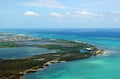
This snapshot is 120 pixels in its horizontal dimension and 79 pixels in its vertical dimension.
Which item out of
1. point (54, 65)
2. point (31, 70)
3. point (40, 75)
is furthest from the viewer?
point (54, 65)

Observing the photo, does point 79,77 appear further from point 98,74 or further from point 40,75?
point 40,75

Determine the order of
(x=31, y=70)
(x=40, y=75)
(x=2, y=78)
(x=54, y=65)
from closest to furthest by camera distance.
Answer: (x=2, y=78), (x=40, y=75), (x=31, y=70), (x=54, y=65)

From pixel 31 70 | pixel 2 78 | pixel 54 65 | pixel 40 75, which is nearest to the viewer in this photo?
pixel 2 78

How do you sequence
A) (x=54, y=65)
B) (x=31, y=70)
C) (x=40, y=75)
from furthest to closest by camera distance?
1. (x=54, y=65)
2. (x=31, y=70)
3. (x=40, y=75)

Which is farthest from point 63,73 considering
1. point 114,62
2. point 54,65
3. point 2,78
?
point 114,62

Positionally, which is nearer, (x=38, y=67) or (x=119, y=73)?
(x=119, y=73)

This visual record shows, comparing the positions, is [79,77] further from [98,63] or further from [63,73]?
[98,63]

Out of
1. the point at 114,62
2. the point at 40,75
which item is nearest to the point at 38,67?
the point at 40,75

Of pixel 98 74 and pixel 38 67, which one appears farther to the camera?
pixel 38 67
